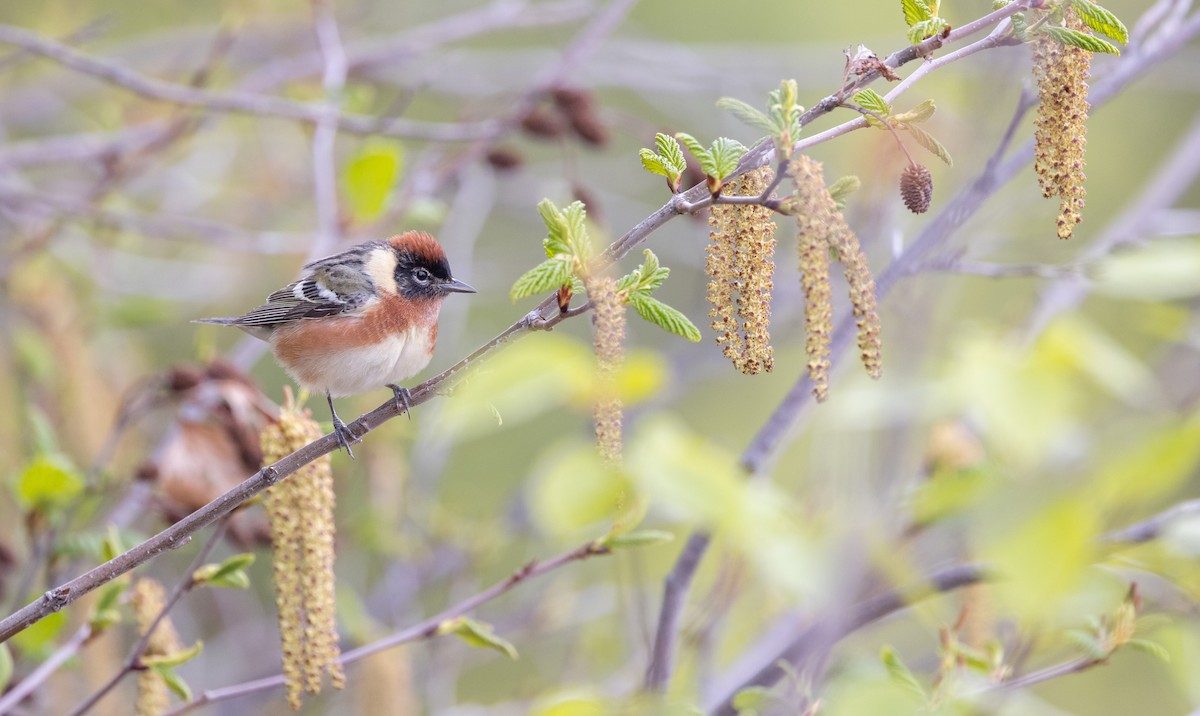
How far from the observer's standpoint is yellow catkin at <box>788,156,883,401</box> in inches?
48.8

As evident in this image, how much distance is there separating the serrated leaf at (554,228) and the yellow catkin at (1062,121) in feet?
1.93

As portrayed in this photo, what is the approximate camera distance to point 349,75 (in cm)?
408

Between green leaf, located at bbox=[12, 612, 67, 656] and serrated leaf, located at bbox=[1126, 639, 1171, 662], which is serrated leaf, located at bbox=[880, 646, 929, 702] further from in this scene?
green leaf, located at bbox=[12, 612, 67, 656]

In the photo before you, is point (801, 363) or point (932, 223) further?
point (801, 363)

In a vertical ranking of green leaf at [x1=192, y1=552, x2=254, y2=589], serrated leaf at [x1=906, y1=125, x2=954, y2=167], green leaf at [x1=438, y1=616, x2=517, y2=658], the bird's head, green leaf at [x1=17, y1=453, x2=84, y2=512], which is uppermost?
the bird's head

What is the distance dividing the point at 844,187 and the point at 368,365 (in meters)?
1.33

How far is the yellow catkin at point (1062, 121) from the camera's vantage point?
134 cm

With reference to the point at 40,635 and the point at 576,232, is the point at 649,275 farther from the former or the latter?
the point at 40,635

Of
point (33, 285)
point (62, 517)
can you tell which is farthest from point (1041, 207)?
point (33, 285)

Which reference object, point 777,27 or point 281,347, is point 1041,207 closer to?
point 281,347

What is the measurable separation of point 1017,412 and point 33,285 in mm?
3262

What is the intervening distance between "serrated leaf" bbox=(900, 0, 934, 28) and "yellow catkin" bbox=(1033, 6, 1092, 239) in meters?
0.14

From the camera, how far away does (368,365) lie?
95.1 inches

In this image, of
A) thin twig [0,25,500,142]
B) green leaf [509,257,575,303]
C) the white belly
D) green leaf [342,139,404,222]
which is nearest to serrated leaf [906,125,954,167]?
green leaf [509,257,575,303]
